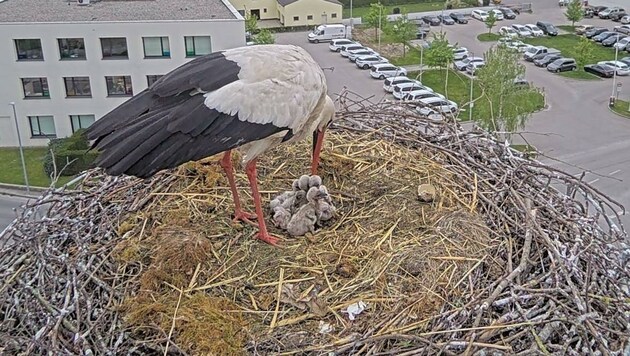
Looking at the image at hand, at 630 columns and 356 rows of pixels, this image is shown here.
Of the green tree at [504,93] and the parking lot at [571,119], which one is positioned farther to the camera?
the green tree at [504,93]

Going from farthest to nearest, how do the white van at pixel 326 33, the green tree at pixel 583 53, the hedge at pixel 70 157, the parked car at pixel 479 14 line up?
the parked car at pixel 479 14 → the white van at pixel 326 33 → the green tree at pixel 583 53 → the hedge at pixel 70 157

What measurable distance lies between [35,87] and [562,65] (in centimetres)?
1601

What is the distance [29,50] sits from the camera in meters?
16.2

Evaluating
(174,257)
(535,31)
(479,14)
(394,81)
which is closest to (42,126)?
(394,81)

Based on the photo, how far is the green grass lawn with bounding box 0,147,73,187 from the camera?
14770mm

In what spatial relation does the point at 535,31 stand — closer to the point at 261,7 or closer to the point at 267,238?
the point at 261,7

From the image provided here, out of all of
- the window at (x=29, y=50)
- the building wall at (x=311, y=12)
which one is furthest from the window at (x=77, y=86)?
the building wall at (x=311, y=12)

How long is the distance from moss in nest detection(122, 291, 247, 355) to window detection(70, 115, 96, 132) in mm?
14087

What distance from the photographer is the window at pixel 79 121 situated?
17.0m

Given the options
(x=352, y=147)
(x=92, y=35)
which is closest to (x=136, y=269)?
(x=352, y=147)

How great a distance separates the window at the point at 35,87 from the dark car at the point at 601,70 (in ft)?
54.3

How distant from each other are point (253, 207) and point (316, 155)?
0.58m

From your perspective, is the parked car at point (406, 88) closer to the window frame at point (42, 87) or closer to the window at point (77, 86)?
the window at point (77, 86)

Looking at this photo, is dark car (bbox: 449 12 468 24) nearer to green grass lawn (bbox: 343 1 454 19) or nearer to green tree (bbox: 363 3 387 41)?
green grass lawn (bbox: 343 1 454 19)
